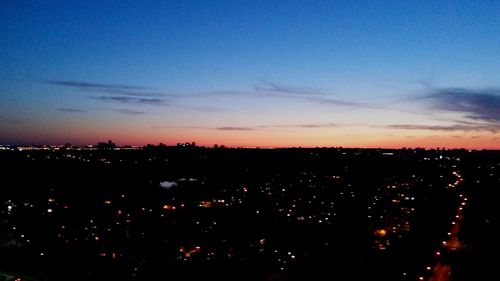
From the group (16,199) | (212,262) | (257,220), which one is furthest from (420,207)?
(16,199)

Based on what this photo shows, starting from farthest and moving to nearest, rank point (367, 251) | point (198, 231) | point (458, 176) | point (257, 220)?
point (458, 176), point (257, 220), point (198, 231), point (367, 251)

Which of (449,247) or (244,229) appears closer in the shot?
(449,247)

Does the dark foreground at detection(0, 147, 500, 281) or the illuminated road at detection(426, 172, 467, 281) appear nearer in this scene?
the dark foreground at detection(0, 147, 500, 281)

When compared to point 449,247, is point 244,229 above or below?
above

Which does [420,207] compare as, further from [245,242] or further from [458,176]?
[458,176]

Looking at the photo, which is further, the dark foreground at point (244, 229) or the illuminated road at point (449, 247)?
the illuminated road at point (449, 247)

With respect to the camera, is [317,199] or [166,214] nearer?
[166,214]

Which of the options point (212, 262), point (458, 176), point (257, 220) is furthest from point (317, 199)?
point (458, 176)

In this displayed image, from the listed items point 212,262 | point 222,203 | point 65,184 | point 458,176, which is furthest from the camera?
point 458,176
